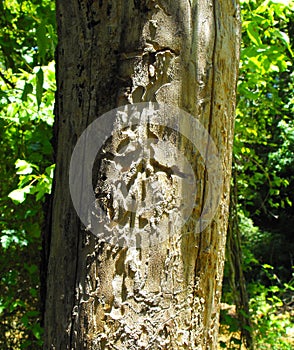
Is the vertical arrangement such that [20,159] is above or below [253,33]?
below

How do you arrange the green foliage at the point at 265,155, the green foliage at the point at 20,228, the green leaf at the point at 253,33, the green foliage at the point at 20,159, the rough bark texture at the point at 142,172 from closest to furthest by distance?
the rough bark texture at the point at 142,172 < the green leaf at the point at 253,33 < the green foliage at the point at 265,155 < the green foliage at the point at 20,159 < the green foliage at the point at 20,228

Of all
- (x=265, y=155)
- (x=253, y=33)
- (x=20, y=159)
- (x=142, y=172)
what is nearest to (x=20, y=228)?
(x=20, y=159)

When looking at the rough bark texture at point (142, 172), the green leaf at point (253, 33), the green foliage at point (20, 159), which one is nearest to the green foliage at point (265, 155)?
the green leaf at point (253, 33)

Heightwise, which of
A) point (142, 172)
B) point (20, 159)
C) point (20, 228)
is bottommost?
point (142, 172)

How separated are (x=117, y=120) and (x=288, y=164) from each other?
27.9ft

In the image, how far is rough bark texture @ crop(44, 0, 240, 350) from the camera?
3.51ft

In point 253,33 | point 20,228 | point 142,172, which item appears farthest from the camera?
point 20,228

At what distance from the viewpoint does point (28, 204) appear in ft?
12.4

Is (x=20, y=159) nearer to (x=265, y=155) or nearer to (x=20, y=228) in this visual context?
(x=20, y=228)

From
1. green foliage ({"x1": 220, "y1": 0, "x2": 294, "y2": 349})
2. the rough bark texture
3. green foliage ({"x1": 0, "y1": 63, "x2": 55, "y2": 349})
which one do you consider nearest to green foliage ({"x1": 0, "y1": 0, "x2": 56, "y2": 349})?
green foliage ({"x1": 0, "y1": 63, "x2": 55, "y2": 349})

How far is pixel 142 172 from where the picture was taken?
1.09m

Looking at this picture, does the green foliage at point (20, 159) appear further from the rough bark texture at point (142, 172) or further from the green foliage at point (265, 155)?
the rough bark texture at point (142, 172)

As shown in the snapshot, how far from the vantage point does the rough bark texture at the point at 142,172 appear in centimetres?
107

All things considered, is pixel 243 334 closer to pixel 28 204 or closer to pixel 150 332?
pixel 28 204
